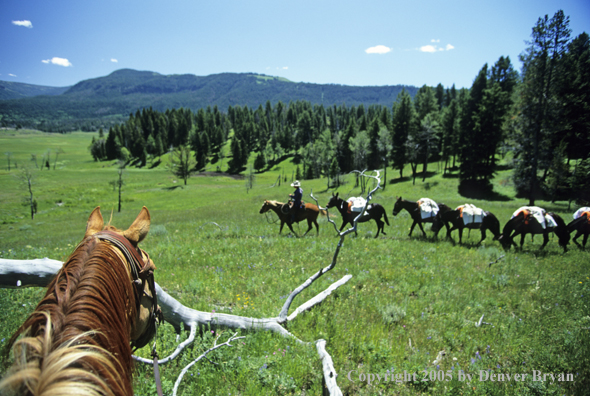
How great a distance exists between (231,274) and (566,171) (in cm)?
3644

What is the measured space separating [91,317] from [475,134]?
50.9 meters

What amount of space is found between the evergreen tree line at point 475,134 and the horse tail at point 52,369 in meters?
33.6

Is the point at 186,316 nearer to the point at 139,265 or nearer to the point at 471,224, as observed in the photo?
the point at 139,265

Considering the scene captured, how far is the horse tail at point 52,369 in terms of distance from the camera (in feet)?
3.72

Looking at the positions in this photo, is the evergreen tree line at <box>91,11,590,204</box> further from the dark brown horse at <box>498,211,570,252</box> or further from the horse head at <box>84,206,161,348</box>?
the horse head at <box>84,206,161,348</box>

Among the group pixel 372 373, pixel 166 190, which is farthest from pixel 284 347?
pixel 166 190

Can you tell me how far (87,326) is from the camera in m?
1.53

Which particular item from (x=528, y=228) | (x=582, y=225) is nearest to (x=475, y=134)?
(x=582, y=225)

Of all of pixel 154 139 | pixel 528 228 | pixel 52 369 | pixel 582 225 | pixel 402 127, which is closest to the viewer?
pixel 52 369

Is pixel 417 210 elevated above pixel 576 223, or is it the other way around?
pixel 417 210

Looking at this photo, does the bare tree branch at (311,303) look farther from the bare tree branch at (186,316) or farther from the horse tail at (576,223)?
the horse tail at (576,223)

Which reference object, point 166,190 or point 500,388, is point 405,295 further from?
point 166,190

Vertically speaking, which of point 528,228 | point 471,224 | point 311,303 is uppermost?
point 528,228

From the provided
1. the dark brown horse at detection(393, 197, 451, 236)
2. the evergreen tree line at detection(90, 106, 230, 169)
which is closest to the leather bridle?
the dark brown horse at detection(393, 197, 451, 236)
